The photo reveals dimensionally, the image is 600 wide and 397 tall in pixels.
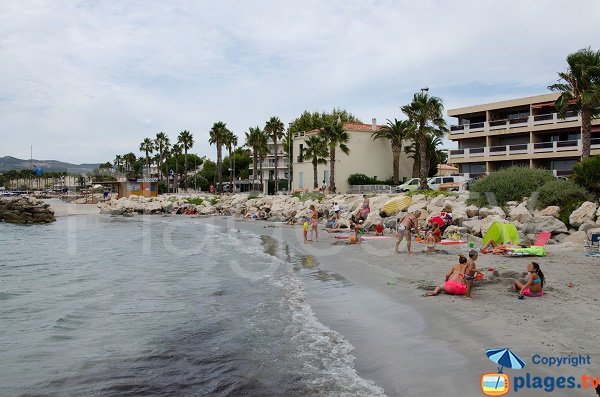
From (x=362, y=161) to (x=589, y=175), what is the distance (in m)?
34.4

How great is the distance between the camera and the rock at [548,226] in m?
18.1

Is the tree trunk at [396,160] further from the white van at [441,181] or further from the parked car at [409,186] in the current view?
the white van at [441,181]

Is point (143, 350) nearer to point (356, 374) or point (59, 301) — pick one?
point (356, 374)

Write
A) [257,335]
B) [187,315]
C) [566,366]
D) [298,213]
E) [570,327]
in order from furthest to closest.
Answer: [298,213], [187,315], [257,335], [570,327], [566,366]

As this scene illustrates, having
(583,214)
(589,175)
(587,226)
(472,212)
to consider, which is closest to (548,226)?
(587,226)

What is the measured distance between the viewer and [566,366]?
5.95 meters

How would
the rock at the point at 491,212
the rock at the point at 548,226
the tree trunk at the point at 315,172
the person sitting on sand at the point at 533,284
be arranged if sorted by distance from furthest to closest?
the tree trunk at the point at 315,172, the rock at the point at 491,212, the rock at the point at 548,226, the person sitting on sand at the point at 533,284

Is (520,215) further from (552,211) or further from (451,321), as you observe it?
(451,321)

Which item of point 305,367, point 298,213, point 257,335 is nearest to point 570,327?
point 305,367

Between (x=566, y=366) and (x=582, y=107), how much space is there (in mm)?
26995

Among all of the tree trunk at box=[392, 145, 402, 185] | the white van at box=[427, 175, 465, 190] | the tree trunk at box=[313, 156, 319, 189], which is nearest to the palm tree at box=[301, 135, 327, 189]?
the tree trunk at box=[313, 156, 319, 189]

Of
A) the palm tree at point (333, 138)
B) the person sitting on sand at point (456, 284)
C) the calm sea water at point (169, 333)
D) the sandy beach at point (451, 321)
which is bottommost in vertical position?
the calm sea water at point (169, 333)

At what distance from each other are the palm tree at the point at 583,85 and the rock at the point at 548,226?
1114 cm

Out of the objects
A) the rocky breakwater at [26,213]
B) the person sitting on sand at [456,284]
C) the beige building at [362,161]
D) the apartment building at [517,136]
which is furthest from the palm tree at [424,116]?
the rocky breakwater at [26,213]
